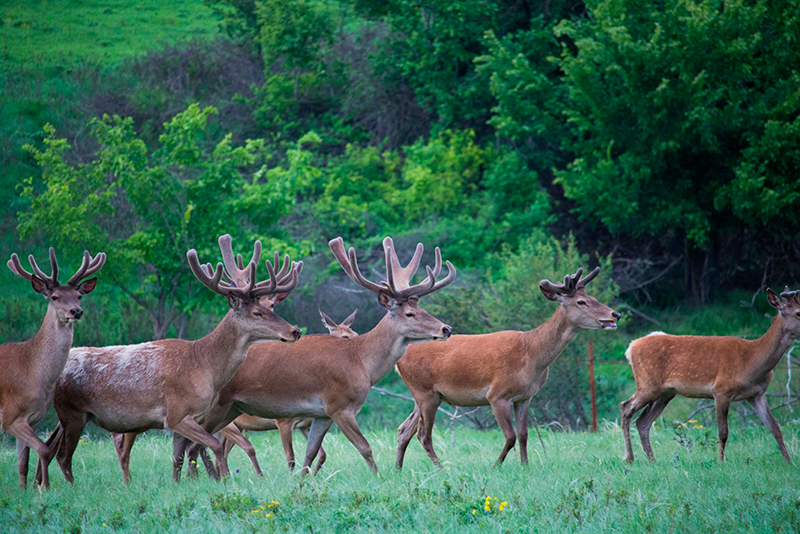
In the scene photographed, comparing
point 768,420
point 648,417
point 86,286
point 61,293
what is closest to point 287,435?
point 86,286

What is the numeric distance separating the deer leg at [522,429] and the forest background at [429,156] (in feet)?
15.7

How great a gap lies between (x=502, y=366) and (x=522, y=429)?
716 mm

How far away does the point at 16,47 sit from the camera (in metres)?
25.8

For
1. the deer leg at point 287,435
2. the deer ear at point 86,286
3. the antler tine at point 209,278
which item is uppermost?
the antler tine at point 209,278

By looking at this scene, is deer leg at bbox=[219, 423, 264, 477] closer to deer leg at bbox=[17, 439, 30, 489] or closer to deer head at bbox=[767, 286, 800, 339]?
deer leg at bbox=[17, 439, 30, 489]

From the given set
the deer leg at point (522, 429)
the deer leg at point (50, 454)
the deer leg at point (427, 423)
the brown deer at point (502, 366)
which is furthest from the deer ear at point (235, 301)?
the deer leg at point (522, 429)

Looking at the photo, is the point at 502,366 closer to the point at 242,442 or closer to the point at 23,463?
the point at 242,442

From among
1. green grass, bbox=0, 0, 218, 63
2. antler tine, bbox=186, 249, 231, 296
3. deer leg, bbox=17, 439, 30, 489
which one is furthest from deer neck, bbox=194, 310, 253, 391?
green grass, bbox=0, 0, 218, 63

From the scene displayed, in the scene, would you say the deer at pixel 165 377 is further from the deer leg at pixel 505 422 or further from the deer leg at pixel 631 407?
the deer leg at pixel 631 407

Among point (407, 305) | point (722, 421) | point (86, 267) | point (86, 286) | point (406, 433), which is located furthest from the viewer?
point (406, 433)

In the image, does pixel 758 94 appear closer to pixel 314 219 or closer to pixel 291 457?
pixel 314 219

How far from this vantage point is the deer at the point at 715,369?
890 centimetres

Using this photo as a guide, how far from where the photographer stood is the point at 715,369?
9.07 m

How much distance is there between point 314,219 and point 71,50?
10.4 metres
